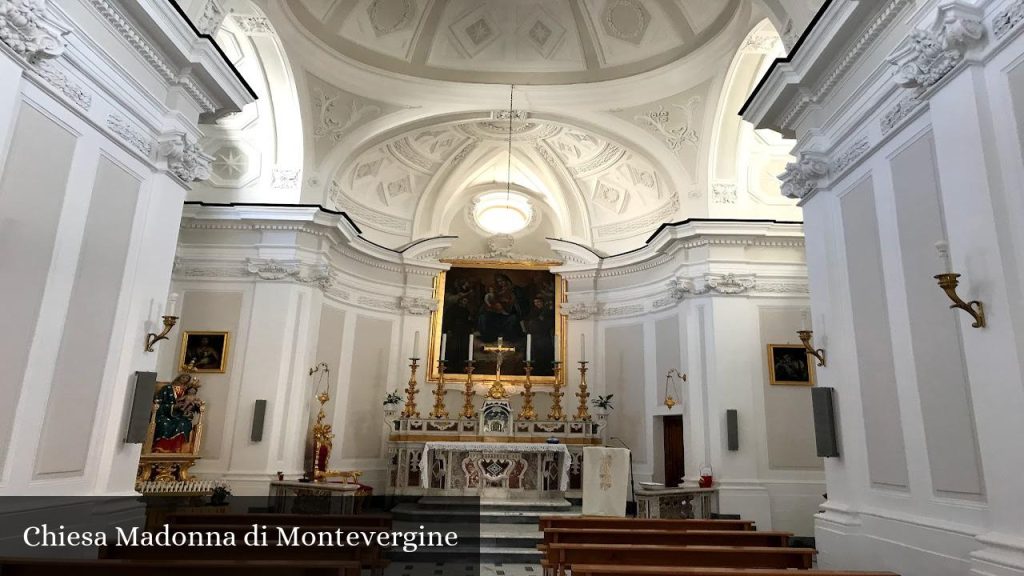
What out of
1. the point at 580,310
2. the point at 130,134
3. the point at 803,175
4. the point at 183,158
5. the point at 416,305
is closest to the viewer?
the point at 130,134

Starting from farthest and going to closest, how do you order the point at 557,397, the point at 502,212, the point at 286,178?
the point at 502,212 → the point at 557,397 → the point at 286,178

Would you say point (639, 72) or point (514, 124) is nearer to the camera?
point (639, 72)

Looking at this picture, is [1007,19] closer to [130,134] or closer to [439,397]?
[130,134]

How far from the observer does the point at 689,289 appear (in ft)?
38.8

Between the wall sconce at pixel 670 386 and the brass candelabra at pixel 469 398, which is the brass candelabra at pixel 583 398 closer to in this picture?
the wall sconce at pixel 670 386

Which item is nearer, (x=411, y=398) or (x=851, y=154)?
(x=851, y=154)

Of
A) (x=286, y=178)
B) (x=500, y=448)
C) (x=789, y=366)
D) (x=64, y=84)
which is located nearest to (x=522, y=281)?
(x=500, y=448)

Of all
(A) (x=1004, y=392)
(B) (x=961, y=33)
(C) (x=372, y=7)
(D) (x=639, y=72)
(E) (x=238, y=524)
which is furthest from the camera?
(D) (x=639, y=72)

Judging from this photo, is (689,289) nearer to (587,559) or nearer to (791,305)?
(791,305)

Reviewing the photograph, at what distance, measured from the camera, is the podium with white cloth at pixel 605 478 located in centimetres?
938

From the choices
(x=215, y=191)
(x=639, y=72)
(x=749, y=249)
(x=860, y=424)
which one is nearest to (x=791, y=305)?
(x=749, y=249)

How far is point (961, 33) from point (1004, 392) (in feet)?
8.03

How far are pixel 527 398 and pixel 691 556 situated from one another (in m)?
8.72

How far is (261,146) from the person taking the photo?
483 inches
